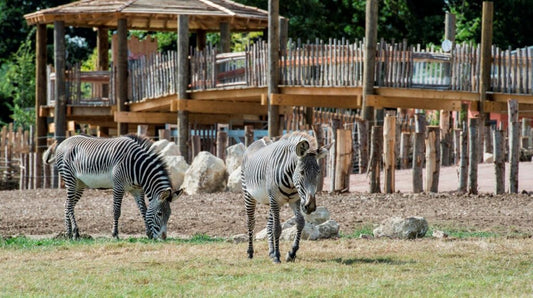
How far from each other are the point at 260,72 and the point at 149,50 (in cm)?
1005

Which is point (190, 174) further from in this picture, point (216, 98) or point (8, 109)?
point (8, 109)

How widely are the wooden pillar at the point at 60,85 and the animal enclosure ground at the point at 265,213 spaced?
27.7 ft

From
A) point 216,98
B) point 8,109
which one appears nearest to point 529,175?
point 216,98

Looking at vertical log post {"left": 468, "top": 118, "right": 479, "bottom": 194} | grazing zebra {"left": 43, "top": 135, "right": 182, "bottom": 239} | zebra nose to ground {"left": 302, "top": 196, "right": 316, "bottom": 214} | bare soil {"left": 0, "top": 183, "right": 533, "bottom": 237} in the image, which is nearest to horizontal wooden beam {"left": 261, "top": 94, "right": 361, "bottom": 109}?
bare soil {"left": 0, "top": 183, "right": 533, "bottom": 237}

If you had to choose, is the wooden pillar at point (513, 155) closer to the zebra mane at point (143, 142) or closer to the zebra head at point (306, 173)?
the zebra mane at point (143, 142)

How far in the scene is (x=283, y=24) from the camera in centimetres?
2731

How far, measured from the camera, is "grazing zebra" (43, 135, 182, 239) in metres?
15.0

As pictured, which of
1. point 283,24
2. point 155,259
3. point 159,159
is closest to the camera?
point 155,259

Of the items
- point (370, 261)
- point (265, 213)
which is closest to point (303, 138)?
point (370, 261)

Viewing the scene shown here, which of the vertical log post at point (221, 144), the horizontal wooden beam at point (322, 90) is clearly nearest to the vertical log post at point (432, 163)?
the horizontal wooden beam at point (322, 90)

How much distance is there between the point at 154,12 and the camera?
96.8 ft

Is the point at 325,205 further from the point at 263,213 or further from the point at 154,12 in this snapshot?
the point at 154,12

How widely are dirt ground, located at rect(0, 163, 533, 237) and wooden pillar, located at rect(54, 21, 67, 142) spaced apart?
8.10 metres

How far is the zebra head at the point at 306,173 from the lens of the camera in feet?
37.0
